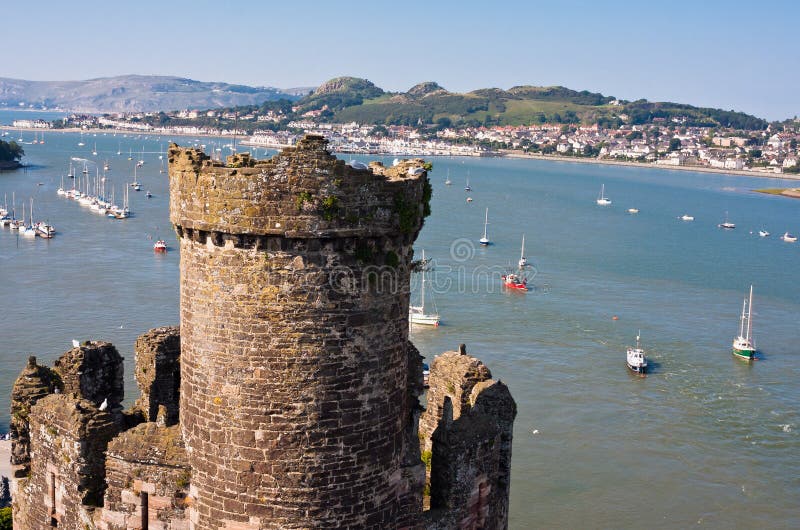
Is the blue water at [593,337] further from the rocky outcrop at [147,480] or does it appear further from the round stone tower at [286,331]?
the round stone tower at [286,331]

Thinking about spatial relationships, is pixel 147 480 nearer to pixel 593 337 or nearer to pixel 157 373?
pixel 157 373

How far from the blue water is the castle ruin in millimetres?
26230

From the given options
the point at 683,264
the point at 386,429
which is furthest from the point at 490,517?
the point at 683,264

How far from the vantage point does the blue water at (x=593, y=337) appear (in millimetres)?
36625

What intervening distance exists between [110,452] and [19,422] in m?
2.77

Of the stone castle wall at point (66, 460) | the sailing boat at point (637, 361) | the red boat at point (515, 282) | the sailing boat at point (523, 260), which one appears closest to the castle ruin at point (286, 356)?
the stone castle wall at point (66, 460)

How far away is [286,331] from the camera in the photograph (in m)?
7.39

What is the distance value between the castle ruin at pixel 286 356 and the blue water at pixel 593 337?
86.1ft

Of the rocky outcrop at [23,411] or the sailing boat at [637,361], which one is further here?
Result: the sailing boat at [637,361]

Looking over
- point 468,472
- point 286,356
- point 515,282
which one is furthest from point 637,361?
point 286,356

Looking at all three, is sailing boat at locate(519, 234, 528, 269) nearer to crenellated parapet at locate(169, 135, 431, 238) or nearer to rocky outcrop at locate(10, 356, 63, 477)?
rocky outcrop at locate(10, 356, 63, 477)

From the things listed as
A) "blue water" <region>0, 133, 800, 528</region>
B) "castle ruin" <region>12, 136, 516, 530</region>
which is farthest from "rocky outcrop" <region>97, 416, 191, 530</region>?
"blue water" <region>0, 133, 800, 528</region>

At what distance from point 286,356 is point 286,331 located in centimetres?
22

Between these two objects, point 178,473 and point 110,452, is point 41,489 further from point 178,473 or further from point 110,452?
point 178,473
